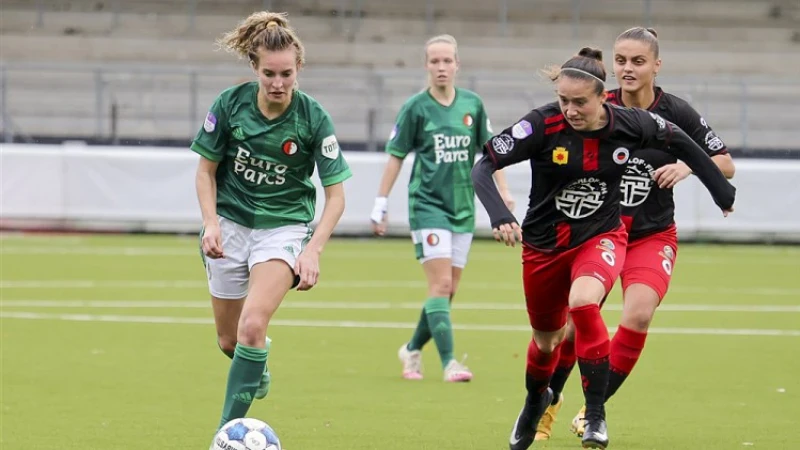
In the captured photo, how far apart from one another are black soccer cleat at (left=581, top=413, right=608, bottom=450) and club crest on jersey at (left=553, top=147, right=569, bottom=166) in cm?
120

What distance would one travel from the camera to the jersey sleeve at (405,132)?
33.1ft

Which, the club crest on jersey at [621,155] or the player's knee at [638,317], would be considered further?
the player's knee at [638,317]

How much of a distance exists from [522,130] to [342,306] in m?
7.37

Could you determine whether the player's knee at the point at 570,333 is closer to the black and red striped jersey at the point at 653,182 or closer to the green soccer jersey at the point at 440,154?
the black and red striped jersey at the point at 653,182

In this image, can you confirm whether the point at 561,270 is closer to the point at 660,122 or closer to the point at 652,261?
the point at 652,261

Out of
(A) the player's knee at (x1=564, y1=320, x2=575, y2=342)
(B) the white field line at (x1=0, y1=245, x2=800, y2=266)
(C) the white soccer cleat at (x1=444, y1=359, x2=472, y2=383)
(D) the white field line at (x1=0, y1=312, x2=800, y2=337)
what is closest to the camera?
(A) the player's knee at (x1=564, y1=320, x2=575, y2=342)

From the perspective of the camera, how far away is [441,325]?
9.66 metres

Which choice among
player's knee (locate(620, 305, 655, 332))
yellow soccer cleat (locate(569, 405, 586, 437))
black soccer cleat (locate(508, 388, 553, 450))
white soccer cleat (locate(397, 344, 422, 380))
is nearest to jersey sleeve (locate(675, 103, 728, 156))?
player's knee (locate(620, 305, 655, 332))

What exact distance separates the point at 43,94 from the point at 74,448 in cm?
2048

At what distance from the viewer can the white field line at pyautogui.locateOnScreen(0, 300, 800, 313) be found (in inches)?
537

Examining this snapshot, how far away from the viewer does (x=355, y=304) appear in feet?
46.2

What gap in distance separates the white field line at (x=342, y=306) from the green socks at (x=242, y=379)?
23.3 feet

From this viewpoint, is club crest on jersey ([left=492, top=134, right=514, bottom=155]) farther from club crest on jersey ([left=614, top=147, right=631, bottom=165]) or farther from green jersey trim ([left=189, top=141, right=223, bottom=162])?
green jersey trim ([left=189, top=141, right=223, bottom=162])

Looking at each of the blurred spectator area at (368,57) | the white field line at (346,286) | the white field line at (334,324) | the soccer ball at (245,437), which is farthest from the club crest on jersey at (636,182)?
the blurred spectator area at (368,57)
